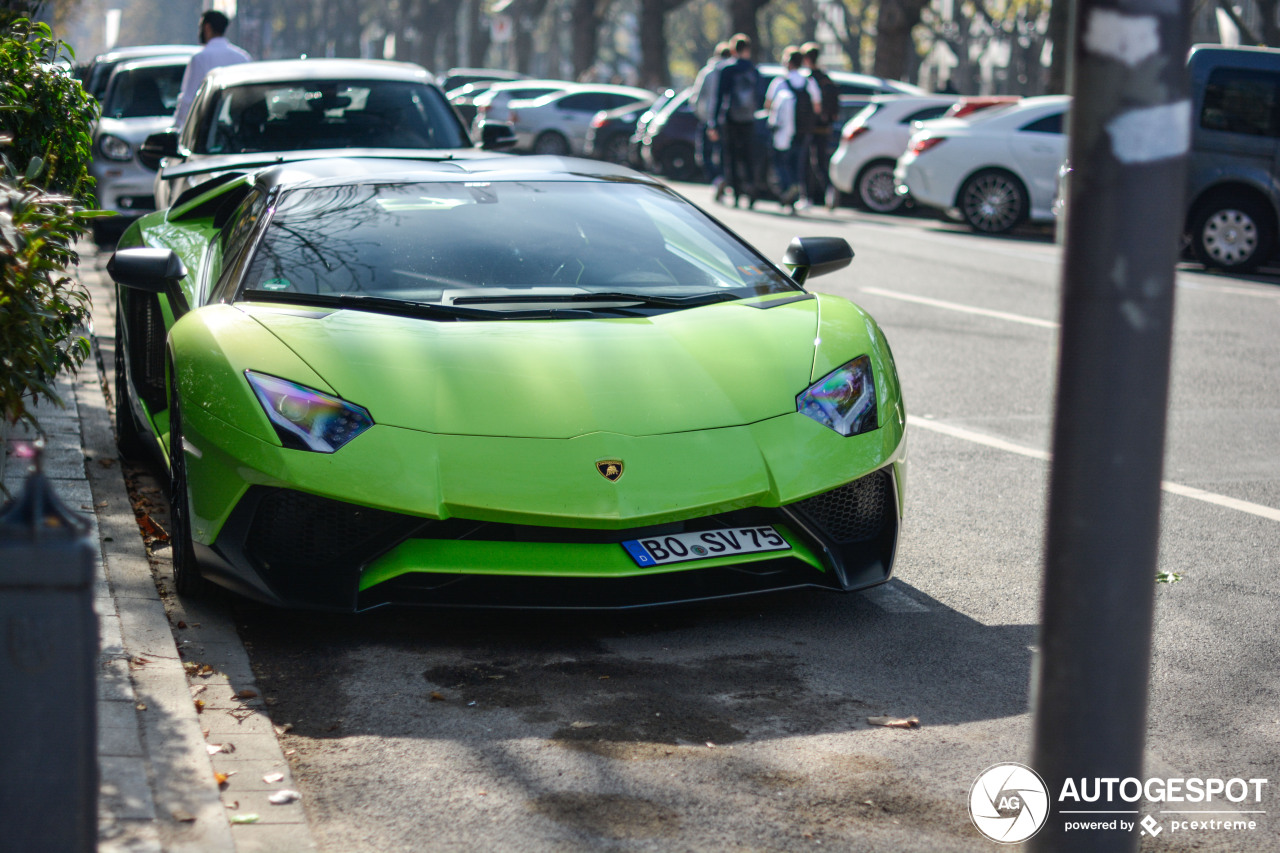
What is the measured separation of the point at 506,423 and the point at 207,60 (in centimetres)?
824

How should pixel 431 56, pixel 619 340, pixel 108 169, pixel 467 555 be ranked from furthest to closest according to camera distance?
1. pixel 431 56
2. pixel 108 169
3. pixel 619 340
4. pixel 467 555

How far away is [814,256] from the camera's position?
5660 mm

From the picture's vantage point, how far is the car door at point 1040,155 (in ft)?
55.7

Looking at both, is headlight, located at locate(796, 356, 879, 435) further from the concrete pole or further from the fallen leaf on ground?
the concrete pole

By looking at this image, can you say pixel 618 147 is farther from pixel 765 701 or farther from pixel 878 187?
pixel 765 701

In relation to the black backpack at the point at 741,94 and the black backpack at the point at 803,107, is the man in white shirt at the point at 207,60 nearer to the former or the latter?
the black backpack at the point at 741,94

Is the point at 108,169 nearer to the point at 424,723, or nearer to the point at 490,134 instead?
the point at 490,134

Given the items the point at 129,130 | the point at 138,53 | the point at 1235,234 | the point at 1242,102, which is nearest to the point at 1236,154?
the point at 1242,102

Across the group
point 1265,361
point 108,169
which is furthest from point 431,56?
point 1265,361

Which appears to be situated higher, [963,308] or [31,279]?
[31,279]

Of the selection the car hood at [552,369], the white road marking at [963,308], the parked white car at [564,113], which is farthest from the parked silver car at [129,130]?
the parked white car at [564,113]

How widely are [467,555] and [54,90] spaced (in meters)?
3.20

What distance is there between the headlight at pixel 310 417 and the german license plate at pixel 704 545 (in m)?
0.80

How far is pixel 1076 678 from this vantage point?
2428 mm
